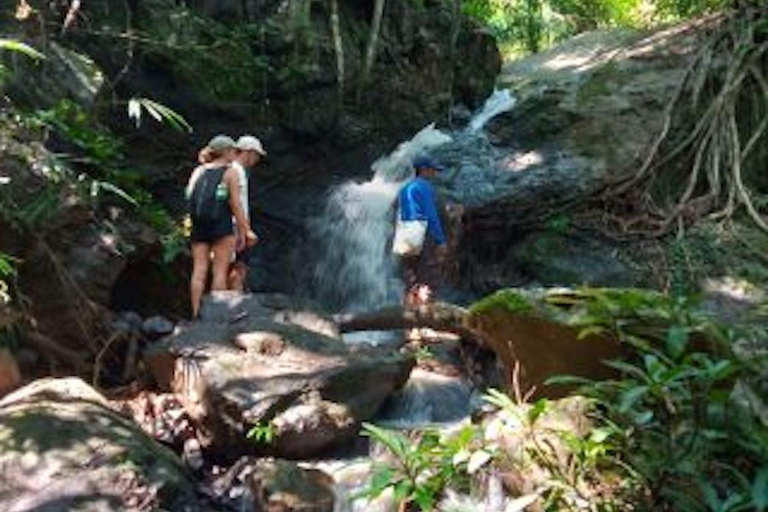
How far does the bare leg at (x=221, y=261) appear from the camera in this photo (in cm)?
631

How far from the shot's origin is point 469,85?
11133mm

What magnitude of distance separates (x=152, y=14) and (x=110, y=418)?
4933 millimetres

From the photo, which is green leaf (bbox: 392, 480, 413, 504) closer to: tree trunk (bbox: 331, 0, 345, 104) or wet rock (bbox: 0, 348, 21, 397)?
wet rock (bbox: 0, 348, 21, 397)

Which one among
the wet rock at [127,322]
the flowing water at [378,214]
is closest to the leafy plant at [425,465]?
the flowing water at [378,214]

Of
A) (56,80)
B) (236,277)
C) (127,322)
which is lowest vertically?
(127,322)

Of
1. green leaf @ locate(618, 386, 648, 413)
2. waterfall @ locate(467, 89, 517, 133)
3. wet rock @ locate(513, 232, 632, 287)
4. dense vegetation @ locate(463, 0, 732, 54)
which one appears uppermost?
dense vegetation @ locate(463, 0, 732, 54)

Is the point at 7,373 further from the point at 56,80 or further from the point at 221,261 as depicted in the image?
the point at 56,80

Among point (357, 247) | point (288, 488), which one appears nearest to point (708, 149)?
point (357, 247)

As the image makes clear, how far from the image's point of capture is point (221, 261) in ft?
20.8

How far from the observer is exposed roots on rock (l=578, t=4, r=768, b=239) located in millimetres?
8375

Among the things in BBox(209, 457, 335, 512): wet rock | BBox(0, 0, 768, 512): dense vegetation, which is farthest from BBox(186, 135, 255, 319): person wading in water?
BBox(209, 457, 335, 512): wet rock

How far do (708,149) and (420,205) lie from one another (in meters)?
3.24

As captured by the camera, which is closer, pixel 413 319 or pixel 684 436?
pixel 684 436

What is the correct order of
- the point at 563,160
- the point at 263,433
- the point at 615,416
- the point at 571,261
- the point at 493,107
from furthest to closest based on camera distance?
1. the point at 493,107
2. the point at 563,160
3. the point at 571,261
4. the point at 263,433
5. the point at 615,416
